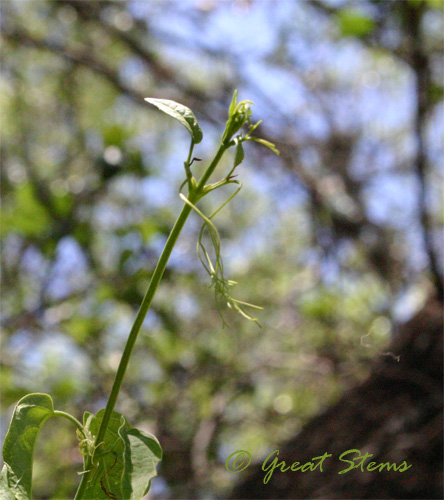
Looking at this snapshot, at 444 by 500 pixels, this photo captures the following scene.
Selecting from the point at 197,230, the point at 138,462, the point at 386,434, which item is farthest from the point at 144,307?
the point at 197,230

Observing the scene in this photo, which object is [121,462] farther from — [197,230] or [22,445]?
[197,230]

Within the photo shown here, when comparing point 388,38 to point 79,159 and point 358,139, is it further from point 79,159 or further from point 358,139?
point 79,159

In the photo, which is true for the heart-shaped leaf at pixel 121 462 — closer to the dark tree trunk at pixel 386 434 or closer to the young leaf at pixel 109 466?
the young leaf at pixel 109 466

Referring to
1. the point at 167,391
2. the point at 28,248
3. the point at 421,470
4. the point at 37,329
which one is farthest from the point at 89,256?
the point at 421,470

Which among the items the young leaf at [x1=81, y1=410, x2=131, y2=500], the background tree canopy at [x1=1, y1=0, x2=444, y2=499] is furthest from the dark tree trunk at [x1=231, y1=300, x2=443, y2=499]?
the young leaf at [x1=81, y1=410, x2=131, y2=500]

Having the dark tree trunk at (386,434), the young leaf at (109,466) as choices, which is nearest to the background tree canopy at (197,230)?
the dark tree trunk at (386,434)

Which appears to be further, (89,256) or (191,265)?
(191,265)

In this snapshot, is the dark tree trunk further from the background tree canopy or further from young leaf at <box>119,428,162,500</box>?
young leaf at <box>119,428,162,500</box>
